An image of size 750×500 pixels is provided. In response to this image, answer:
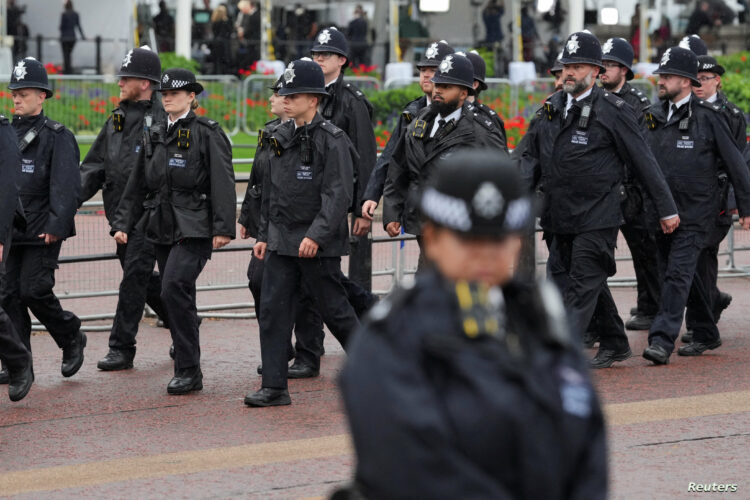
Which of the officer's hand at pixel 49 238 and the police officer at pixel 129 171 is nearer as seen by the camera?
the officer's hand at pixel 49 238

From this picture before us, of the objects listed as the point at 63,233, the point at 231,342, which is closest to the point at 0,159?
the point at 63,233

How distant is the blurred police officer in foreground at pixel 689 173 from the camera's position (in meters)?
8.98

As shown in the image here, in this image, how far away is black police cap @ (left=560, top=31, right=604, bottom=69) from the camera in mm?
8430

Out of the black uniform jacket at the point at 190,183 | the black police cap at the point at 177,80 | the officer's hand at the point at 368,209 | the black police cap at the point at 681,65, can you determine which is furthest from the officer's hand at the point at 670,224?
the black police cap at the point at 177,80

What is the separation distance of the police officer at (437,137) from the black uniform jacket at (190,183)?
0.97 m

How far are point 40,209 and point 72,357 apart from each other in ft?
2.98

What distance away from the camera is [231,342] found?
32.3 feet

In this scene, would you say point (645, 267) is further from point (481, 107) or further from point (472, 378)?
point (472, 378)

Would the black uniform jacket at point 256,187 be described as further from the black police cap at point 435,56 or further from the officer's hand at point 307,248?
the black police cap at point 435,56

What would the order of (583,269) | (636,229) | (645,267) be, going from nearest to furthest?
(583,269), (636,229), (645,267)

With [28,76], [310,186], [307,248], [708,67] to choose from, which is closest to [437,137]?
[310,186]

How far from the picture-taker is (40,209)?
330 inches

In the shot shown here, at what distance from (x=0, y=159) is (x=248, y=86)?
14.0 metres

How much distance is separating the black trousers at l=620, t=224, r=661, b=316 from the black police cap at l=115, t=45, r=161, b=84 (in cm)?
362
